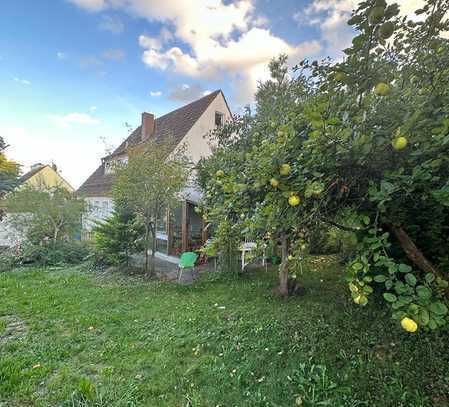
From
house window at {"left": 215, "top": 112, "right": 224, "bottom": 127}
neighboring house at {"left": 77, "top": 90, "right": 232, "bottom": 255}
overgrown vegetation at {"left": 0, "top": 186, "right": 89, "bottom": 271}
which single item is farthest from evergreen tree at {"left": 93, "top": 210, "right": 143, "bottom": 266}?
house window at {"left": 215, "top": 112, "right": 224, "bottom": 127}

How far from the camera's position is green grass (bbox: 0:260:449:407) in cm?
217

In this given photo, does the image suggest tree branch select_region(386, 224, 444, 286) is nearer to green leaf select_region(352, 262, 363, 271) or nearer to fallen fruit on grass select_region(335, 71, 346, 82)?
green leaf select_region(352, 262, 363, 271)

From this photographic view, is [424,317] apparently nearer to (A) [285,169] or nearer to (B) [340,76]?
(A) [285,169]

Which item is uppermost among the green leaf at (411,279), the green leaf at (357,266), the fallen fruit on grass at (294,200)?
A: the fallen fruit on grass at (294,200)

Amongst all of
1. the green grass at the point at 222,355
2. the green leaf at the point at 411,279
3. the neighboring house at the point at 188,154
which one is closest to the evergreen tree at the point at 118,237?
the neighboring house at the point at 188,154

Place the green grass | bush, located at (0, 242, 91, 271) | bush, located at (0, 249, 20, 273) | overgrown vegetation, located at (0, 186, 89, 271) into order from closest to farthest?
the green grass < bush, located at (0, 249, 20, 273) < bush, located at (0, 242, 91, 271) < overgrown vegetation, located at (0, 186, 89, 271)

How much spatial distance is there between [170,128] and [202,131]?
223 centimetres

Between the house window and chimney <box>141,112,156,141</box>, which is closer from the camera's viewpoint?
the house window

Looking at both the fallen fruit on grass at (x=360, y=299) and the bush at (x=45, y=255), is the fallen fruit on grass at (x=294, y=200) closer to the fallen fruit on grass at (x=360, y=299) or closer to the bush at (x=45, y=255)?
the fallen fruit on grass at (x=360, y=299)

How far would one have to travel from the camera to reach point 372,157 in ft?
4.06

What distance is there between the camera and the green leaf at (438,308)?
0.99 metres

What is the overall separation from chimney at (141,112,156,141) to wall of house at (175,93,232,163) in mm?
3542

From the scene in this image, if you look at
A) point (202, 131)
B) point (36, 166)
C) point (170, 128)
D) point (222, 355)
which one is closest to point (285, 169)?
point (222, 355)

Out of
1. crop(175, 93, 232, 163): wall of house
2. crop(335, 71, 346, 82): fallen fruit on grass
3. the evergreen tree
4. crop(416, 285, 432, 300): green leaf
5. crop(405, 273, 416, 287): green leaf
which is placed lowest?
the evergreen tree
